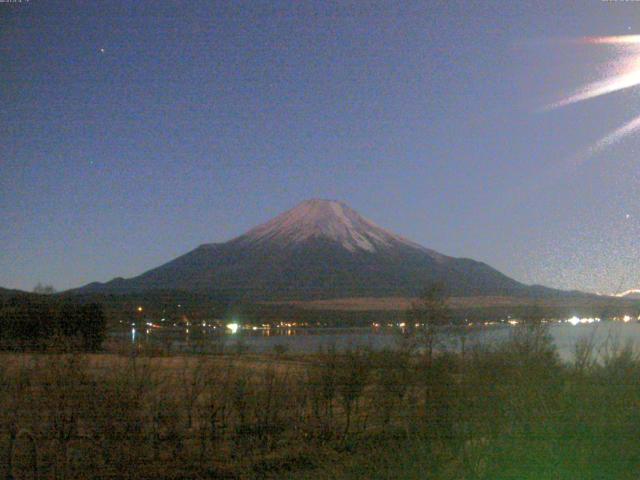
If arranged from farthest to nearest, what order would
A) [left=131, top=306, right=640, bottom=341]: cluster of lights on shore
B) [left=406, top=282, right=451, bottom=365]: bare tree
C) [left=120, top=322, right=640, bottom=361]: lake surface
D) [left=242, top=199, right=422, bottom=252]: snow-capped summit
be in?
[left=242, top=199, right=422, bottom=252]: snow-capped summit, [left=131, top=306, right=640, bottom=341]: cluster of lights on shore, [left=406, top=282, right=451, bottom=365]: bare tree, [left=120, top=322, right=640, bottom=361]: lake surface

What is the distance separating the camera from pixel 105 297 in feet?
96.7

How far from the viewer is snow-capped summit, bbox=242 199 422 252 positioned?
6706 centimetres

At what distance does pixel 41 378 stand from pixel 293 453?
143 inches

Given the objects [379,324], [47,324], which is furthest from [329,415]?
[379,324]

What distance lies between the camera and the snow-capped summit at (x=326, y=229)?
67062 mm

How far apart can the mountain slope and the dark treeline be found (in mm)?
11812

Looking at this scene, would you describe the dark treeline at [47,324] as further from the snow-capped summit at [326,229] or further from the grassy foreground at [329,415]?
the snow-capped summit at [326,229]

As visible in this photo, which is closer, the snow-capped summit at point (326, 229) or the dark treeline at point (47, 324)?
the dark treeline at point (47, 324)

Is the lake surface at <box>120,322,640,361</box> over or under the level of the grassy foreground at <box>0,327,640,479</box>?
over

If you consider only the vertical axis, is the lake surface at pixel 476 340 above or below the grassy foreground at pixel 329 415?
above

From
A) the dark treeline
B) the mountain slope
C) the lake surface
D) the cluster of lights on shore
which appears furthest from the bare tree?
the mountain slope

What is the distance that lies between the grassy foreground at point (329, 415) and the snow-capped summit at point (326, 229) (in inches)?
1892

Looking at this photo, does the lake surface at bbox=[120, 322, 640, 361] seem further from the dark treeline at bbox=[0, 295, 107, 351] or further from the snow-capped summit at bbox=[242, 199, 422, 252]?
the snow-capped summit at bbox=[242, 199, 422, 252]

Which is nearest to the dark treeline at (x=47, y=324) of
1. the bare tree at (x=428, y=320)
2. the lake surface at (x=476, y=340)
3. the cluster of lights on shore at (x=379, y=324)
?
the cluster of lights on shore at (x=379, y=324)
